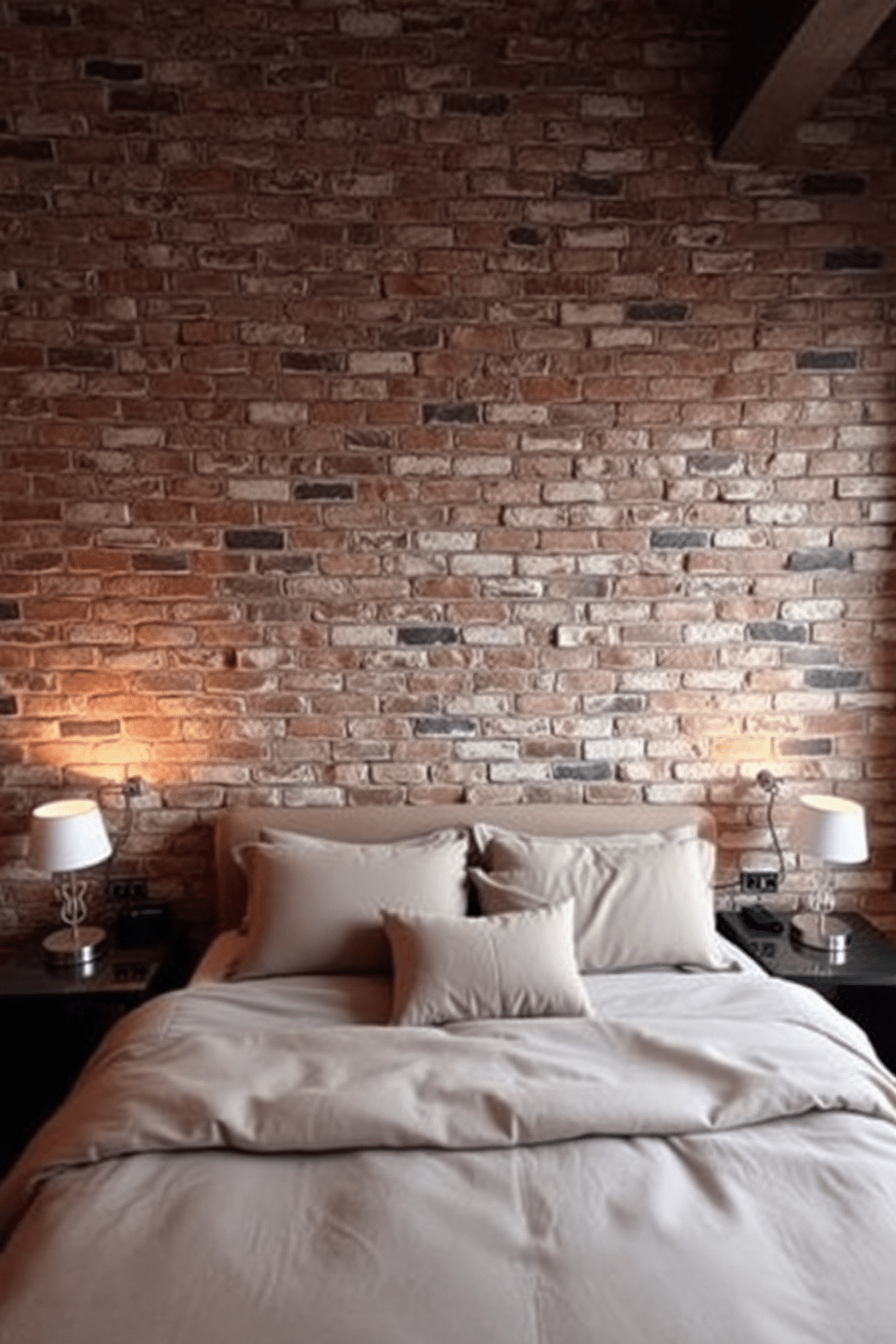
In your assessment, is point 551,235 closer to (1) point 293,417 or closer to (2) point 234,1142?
(1) point 293,417

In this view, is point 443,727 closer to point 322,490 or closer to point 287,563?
point 287,563

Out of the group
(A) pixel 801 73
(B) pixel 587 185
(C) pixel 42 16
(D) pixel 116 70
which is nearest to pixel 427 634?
(B) pixel 587 185

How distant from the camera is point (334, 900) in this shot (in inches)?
93.0

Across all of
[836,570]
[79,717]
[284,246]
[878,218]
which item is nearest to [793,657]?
[836,570]

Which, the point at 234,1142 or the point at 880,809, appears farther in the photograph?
the point at 880,809

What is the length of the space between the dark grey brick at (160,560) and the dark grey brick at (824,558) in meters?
1.87

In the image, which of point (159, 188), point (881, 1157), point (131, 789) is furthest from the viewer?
point (131, 789)

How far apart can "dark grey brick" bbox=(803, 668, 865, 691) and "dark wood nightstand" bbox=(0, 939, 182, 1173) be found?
7.10 feet

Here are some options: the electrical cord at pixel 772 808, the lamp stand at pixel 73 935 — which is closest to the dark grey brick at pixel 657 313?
the electrical cord at pixel 772 808

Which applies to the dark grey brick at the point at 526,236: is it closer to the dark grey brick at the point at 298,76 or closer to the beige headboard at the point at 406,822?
the dark grey brick at the point at 298,76

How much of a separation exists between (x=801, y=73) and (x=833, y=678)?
5.43ft

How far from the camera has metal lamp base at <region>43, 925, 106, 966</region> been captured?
2.55m

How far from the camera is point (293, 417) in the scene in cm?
270

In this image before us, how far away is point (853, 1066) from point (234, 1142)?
1.22 meters
